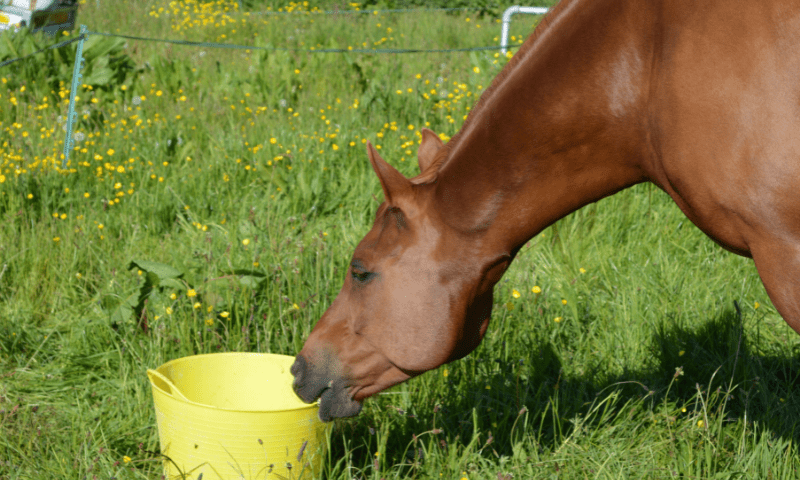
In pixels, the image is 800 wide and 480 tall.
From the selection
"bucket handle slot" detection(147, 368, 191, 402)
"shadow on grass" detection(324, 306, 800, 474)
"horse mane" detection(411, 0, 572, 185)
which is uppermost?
"horse mane" detection(411, 0, 572, 185)

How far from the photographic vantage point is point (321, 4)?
14102mm

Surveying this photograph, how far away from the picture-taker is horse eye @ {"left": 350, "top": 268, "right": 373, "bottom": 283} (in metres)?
2.14

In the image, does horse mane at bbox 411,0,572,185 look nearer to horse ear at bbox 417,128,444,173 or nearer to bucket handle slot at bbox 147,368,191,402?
horse ear at bbox 417,128,444,173

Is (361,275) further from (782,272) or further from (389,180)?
(782,272)

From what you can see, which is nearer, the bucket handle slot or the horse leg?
the horse leg

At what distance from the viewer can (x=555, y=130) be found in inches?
73.5

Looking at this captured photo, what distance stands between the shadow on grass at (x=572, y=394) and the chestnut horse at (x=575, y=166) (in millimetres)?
452

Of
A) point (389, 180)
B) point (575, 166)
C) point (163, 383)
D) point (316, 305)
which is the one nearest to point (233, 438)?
point (163, 383)

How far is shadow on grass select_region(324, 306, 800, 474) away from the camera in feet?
8.61

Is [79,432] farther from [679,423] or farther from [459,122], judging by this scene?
[459,122]

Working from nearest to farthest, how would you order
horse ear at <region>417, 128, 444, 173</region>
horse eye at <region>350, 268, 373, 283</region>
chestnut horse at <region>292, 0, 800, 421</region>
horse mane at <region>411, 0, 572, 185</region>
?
chestnut horse at <region>292, 0, 800, 421</region> → horse mane at <region>411, 0, 572, 185</region> → horse eye at <region>350, 268, 373, 283</region> → horse ear at <region>417, 128, 444, 173</region>

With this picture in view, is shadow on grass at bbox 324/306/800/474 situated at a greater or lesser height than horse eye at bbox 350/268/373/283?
lesser

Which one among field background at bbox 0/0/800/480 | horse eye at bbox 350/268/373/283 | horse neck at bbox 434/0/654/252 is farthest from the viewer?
field background at bbox 0/0/800/480

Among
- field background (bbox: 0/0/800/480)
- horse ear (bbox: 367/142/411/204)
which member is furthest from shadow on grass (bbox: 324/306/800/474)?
horse ear (bbox: 367/142/411/204)
